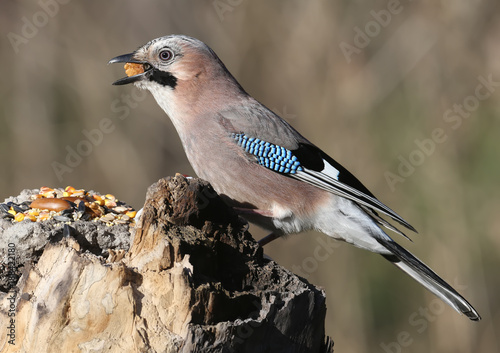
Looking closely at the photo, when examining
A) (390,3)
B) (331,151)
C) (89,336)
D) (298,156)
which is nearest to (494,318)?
(331,151)

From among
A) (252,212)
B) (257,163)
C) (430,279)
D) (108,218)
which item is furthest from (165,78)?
(430,279)

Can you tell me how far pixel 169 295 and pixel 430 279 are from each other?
2460mm

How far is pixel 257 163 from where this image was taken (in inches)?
180

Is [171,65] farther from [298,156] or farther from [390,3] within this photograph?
[390,3]

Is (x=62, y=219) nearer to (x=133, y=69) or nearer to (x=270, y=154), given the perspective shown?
(x=270, y=154)

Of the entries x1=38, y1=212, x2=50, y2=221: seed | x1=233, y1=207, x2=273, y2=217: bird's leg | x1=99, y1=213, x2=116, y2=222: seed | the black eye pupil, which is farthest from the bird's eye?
x1=38, y1=212, x2=50, y2=221: seed

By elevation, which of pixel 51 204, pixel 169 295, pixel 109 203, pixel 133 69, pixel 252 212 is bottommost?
pixel 169 295

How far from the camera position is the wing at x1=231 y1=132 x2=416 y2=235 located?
458cm

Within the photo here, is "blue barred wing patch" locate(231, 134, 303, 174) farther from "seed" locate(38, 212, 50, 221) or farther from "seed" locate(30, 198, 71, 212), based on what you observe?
"seed" locate(38, 212, 50, 221)

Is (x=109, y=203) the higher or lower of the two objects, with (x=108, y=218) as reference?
higher

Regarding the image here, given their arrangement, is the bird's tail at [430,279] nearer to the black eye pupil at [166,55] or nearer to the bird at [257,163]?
the bird at [257,163]

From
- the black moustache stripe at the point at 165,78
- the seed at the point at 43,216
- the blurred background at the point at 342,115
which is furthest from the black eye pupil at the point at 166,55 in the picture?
the blurred background at the point at 342,115

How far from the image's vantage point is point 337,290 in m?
6.02

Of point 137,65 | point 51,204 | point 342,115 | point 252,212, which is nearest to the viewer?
point 51,204
